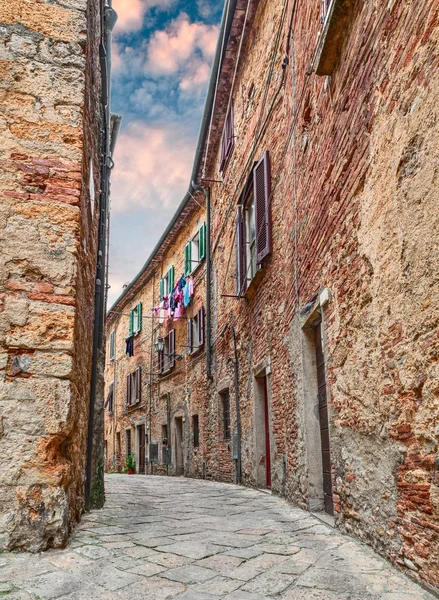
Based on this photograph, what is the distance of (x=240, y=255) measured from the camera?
28.7 ft

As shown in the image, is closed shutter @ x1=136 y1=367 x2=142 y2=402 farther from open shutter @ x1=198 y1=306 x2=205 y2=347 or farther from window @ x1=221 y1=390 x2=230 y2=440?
window @ x1=221 y1=390 x2=230 y2=440

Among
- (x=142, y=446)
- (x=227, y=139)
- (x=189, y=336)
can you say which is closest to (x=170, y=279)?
(x=189, y=336)

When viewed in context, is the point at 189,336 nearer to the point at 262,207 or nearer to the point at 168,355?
the point at 168,355

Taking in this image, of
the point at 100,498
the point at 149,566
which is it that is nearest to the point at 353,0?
the point at 149,566

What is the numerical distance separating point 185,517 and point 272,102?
5.39 meters

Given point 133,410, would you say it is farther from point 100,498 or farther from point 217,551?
point 217,551

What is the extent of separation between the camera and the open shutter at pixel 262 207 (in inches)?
281

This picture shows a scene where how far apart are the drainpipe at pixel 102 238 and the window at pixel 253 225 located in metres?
2.12

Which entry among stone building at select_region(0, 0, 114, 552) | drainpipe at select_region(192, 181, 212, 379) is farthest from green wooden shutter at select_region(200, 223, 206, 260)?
stone building at select_region(0, 0, 114, 552)

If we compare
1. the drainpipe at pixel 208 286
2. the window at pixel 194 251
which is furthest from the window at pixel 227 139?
the window at pixel 194 251

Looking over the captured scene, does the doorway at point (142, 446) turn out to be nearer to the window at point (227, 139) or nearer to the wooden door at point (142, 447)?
the wooden door at point (142, 447)

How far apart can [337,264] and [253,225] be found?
448 centimetres

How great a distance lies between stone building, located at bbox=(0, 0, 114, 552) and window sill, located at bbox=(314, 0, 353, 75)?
1815 mm

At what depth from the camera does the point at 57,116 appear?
12.7 feet
